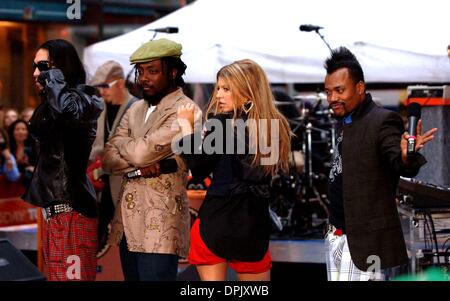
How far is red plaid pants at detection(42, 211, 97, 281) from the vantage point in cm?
545

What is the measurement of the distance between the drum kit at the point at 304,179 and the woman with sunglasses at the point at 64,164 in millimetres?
5186

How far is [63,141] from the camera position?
5.48 metres

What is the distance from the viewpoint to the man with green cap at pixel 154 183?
5469 millimetres

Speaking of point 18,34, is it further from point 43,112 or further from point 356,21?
point 43,112

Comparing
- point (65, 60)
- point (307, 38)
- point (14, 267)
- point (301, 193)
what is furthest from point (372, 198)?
point (301, 193)

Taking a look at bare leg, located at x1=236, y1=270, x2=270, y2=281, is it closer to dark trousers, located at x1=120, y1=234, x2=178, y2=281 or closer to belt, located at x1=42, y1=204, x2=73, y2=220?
dark trousers, located at x1=120, y1=234, x2=178, y2=281

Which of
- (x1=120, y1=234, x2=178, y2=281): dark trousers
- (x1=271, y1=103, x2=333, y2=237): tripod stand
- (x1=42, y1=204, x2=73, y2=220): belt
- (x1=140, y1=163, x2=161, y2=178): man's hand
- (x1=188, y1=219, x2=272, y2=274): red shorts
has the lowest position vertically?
(x1=271, y1=103, x2=333, y2=237): tripod stand

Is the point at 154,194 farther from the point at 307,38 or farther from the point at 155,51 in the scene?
the point at 307,38

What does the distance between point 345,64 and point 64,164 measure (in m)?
1.75

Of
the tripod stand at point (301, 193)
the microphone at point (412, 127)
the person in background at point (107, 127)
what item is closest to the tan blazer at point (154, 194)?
the person in background at point (107, 127)

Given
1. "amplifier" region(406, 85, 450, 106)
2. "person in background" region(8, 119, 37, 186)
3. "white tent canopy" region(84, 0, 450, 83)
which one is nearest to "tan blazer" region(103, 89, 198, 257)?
"amplifier" region(406, 85, 450, 106)

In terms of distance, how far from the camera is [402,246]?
4836 millimetres

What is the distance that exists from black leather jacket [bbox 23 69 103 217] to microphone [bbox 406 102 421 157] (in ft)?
6.32
